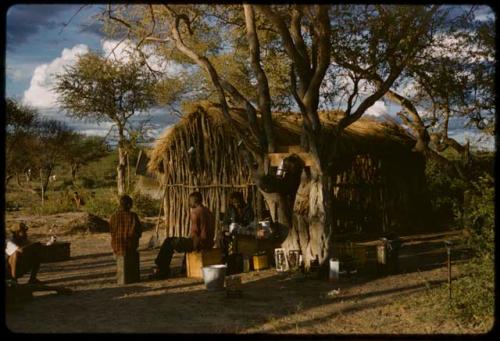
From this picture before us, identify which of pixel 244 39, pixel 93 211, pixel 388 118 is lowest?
pixel 93 211

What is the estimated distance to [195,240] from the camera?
1080cm

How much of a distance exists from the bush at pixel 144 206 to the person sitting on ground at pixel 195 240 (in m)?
10.4

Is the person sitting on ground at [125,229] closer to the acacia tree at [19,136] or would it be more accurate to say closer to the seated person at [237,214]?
the seated person at [237,214]

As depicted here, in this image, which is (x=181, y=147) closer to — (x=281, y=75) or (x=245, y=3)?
(x=281, y=75)

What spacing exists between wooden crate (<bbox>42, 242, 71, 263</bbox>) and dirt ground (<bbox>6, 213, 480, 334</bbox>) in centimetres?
22

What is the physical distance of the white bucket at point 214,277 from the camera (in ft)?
31.3

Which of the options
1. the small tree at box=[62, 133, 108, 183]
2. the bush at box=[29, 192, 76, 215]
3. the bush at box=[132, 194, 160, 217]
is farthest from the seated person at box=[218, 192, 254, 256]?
the small tree at box=[62, 133, 108, 183]

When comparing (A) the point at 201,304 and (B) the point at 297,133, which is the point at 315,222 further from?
(B) the point at 297,133

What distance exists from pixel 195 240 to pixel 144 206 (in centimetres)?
1107

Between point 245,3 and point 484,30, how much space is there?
5021mm

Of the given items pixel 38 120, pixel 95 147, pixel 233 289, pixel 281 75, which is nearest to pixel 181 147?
pixel 281 75

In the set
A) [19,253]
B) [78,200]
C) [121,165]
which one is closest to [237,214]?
[19,253]

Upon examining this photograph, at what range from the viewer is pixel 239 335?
705cm

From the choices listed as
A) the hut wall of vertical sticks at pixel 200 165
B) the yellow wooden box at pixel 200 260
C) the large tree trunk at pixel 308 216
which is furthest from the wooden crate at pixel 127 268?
the hut wall of vertical sticks at pixel 200 165
